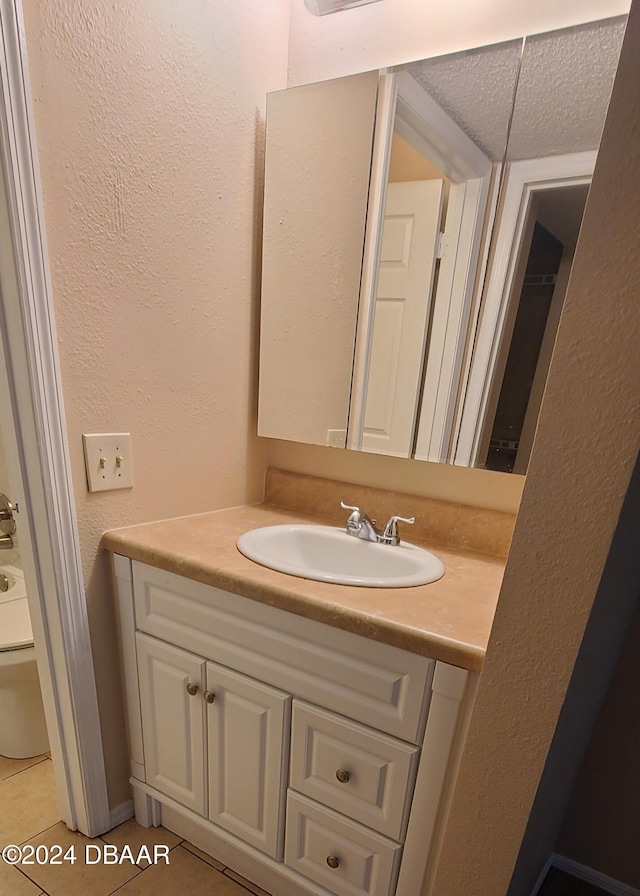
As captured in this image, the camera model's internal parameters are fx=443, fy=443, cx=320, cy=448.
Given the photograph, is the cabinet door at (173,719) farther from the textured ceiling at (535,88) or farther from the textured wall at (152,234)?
the textured ceiling at (535,88)

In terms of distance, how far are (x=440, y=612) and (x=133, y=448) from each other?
0.77 metres

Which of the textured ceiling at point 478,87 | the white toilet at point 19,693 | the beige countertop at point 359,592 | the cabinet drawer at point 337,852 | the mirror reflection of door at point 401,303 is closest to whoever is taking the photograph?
the beige countertop at point 359,592

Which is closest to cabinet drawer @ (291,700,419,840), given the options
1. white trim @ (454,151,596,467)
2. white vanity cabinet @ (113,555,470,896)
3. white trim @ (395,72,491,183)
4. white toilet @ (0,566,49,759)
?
white vanity cabinet @ (113,555,470,896)

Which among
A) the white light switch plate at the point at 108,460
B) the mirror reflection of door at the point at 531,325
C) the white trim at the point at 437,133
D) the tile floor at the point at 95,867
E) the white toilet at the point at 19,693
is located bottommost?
the tile floor at the point at 95,867

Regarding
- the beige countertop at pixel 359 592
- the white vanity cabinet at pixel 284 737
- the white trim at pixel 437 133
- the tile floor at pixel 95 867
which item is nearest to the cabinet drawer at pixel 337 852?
the white vanity cabinet at pixel 284 737

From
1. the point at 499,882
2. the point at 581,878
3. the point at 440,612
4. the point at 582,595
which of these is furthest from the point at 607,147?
the point at 581,878

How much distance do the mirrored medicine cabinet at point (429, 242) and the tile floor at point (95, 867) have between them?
1.13 m

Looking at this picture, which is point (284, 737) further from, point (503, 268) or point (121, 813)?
point (503, 268)

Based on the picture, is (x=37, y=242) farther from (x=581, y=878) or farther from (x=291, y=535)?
(x=581, y=878)

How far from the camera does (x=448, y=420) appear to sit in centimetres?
111

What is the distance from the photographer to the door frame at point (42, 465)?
0.76 meters

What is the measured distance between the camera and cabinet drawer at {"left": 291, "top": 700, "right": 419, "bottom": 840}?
78cm

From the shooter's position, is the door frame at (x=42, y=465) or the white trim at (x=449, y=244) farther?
the white trim at (x=449, y=244)

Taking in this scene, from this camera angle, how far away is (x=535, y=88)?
924 millimetres
